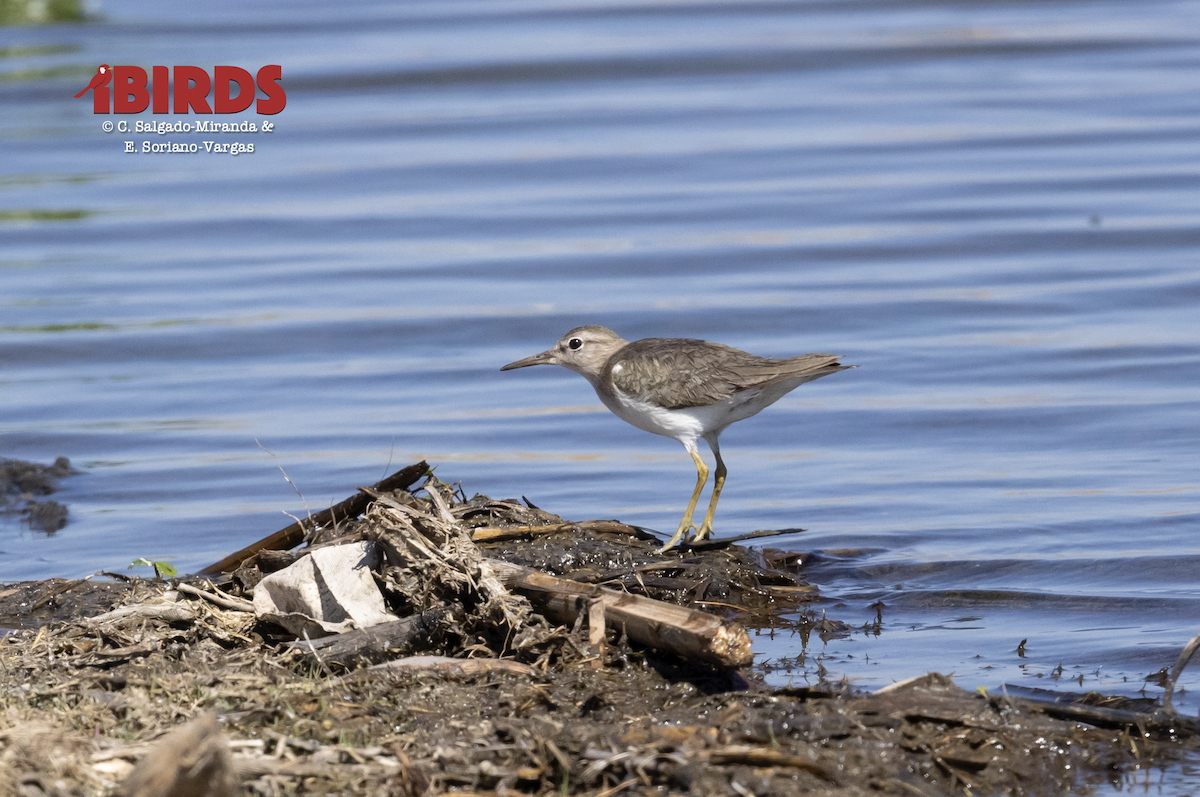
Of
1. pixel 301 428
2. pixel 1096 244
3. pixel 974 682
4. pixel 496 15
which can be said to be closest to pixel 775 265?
pixel 1096 244

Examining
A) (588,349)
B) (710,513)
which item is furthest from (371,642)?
(588,349)

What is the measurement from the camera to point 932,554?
741 cm

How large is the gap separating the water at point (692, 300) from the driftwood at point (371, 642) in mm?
1489

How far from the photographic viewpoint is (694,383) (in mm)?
6836

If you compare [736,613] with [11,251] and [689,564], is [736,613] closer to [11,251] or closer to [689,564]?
[689,564]

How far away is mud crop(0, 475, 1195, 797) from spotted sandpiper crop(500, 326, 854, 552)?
3.65ft

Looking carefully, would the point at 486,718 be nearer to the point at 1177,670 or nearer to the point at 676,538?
the point at 676,538

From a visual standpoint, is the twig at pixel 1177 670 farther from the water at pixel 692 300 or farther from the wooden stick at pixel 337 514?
the wooden stick at pixel 337 514

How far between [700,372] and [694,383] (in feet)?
0.22

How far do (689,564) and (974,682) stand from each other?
1.42m

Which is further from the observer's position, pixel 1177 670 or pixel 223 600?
pixel 223 600

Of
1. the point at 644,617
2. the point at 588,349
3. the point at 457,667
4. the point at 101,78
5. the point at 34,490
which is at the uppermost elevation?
the point at 101,78

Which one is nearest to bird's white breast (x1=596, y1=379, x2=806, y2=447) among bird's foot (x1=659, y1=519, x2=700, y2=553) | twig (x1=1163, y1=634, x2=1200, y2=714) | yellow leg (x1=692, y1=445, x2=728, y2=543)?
yellow leg (x1=692, y1=445, x2=728, y2=543)

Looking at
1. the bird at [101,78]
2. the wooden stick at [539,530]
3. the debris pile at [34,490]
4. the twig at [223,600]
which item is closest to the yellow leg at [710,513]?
the wooden stick at [539,530]
